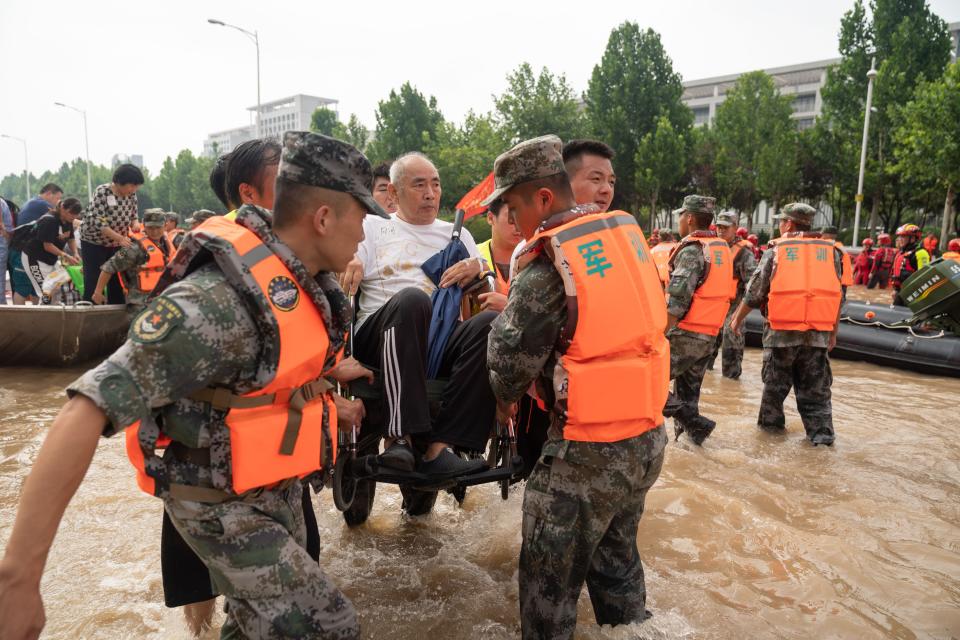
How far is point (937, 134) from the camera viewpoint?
72.3ft

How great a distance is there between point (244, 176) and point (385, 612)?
89.6 inches

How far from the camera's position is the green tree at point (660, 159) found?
3228 centimetres

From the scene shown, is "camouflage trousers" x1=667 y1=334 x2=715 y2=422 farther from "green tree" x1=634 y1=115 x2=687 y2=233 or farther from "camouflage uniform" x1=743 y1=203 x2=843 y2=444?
"green tree" x1=634 y1=115 x2=687 y2=233

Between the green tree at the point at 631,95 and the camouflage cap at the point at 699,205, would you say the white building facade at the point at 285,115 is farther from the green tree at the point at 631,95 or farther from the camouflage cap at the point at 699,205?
the camouflage cap at the point at 699,205

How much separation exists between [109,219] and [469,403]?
6.88 meters

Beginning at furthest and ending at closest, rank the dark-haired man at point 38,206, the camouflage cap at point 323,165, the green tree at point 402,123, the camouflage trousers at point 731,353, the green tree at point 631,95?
the green tree at point 402,123 < the green tree at point 631,95 < the dark-haired man at point 38,206 < the camouflage trousers at point 731,353 < the camouflage cap at point 323,165

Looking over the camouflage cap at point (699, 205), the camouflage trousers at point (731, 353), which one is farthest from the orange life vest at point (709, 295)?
the camouflage trousers at point (731, 353)

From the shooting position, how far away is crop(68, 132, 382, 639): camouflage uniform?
160 centimetres

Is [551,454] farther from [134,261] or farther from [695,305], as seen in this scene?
[134,261]

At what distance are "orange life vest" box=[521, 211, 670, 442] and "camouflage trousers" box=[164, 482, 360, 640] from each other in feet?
3.52

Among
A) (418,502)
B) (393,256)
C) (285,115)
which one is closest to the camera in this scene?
(393,256)

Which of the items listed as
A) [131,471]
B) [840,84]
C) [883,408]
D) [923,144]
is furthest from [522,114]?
[131,471]

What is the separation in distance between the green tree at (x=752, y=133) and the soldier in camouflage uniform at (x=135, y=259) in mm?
30406

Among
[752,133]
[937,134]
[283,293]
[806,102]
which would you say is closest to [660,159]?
[752,133]
